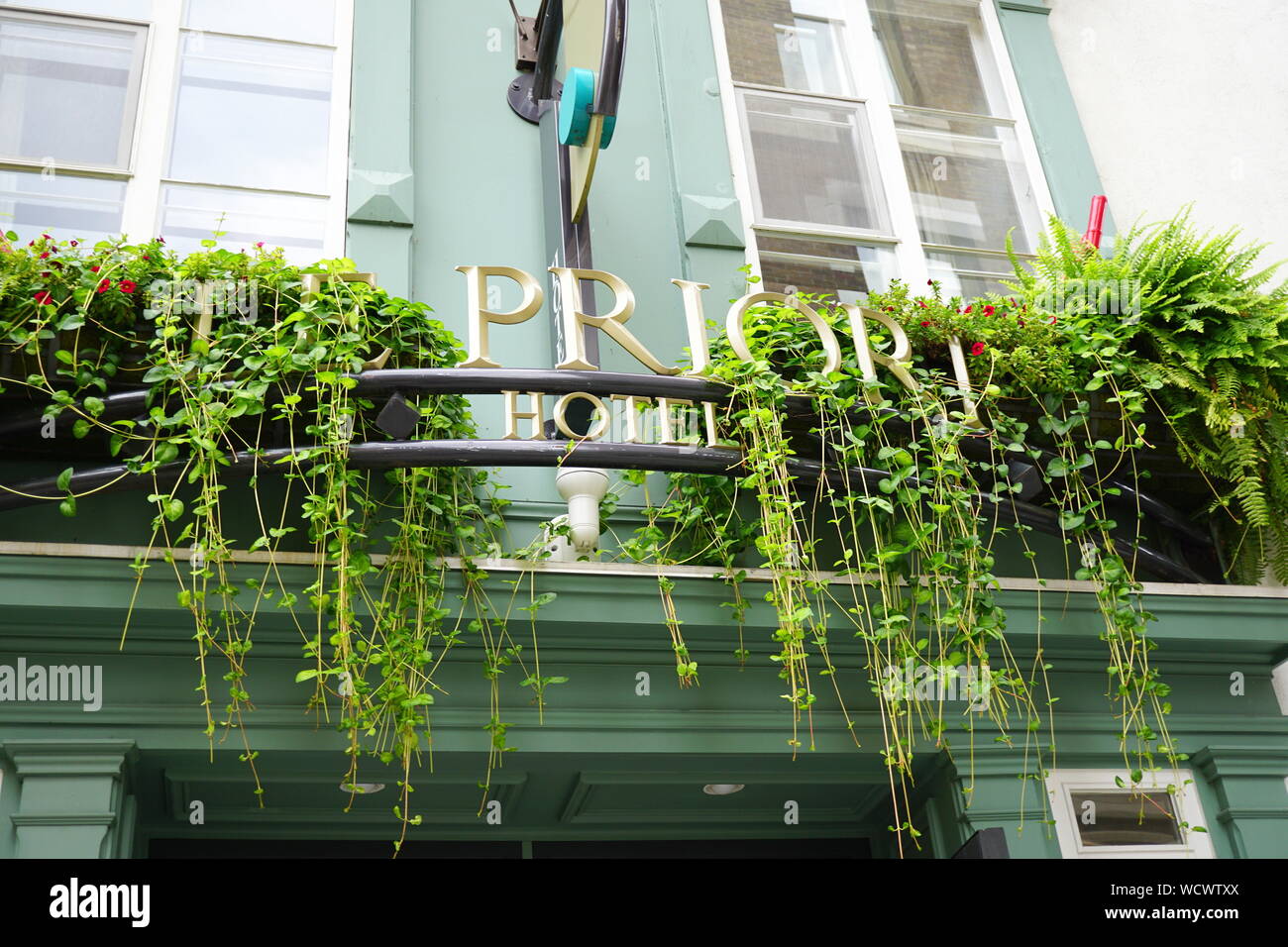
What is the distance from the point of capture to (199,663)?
411cm

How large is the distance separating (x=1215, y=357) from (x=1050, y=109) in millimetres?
2402

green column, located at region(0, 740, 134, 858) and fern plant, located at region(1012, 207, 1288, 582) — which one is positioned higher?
fern plant, located at region(1012, 207, 1288, 582)

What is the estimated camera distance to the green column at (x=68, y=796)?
3756 millimetres

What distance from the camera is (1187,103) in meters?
6.95

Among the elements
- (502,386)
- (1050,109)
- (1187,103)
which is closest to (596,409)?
(502,386)

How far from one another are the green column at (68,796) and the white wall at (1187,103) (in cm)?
538

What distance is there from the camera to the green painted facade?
396cm

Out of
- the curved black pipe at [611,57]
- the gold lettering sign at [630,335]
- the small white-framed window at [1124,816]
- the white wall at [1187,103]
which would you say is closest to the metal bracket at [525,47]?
the curved black pipe at [611,57]

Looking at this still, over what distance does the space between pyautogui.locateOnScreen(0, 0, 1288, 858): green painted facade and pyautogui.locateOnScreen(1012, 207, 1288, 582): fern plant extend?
379mm

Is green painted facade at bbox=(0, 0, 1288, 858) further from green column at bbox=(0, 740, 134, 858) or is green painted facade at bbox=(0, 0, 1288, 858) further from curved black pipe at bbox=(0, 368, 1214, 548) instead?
curved black pipe at bbox=(0, 368, 1214, 548)

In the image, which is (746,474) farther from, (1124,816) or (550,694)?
(1124,816)

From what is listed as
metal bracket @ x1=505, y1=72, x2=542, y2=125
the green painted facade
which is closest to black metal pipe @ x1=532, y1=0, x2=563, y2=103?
metal bracket @ x1=505, y1=72, x2=542, y2=125
